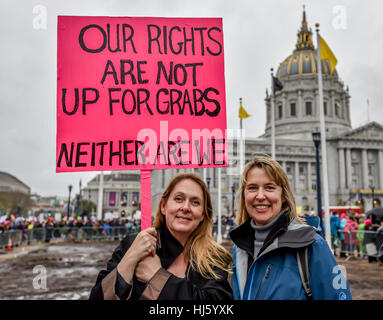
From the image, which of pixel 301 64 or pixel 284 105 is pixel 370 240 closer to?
pixel 284 105

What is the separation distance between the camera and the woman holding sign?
2.30m

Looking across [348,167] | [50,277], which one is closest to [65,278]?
[50,277]

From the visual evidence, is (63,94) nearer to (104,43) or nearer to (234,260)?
(104,43)

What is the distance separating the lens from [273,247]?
2.33 meters

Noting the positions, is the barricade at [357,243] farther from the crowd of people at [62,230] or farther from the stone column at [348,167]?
the stone column at [348,167]

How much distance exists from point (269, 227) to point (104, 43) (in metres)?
2.09

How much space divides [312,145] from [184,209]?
8595 centimetres

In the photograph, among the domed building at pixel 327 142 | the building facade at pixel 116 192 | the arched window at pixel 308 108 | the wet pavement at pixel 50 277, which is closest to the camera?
the wet pavement at pixel 50 277

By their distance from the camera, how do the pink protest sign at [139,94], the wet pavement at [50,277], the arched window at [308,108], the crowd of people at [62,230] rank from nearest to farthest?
the pink protest sign at [139,94] < the wet pavement at [50,277] < the crowd of people at [62,230] < the arched window at [308,108]

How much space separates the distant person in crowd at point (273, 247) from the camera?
2.21 meters

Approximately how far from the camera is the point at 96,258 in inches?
624

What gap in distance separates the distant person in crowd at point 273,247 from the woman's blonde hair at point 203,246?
0.47 feet

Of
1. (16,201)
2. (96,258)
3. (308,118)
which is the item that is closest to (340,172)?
(308,118)

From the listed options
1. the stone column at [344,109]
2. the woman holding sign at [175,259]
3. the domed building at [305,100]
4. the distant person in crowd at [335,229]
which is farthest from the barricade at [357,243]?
the stone column at [344,109]
